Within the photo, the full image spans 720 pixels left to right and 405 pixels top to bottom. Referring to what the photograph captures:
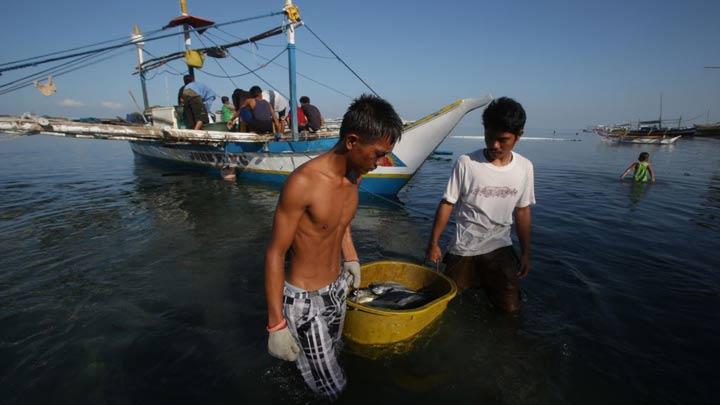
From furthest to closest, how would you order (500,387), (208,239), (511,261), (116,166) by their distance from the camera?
1. (116,166)
2. (208,239)
3. (511,261)
4. (500,387)

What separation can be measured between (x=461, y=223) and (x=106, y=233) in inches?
313

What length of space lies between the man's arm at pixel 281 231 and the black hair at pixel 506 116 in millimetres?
1892

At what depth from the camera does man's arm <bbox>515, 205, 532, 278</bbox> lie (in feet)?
10.8

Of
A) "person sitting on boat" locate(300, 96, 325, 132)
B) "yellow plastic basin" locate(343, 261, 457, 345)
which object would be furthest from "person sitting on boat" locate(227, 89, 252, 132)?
"yellow plastic basin" locate(343, 261, 457, 345)

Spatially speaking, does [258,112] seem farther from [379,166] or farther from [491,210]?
[491,210]

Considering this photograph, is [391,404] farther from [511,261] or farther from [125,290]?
[125,290]

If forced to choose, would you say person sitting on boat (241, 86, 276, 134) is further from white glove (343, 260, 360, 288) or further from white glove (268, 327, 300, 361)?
white glove (268, 327, 300, 361)

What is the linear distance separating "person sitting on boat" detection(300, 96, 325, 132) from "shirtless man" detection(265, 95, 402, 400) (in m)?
10.3

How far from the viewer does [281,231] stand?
1858 mm

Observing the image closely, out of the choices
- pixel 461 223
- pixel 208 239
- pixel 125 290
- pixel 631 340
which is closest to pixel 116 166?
pixel 208 239

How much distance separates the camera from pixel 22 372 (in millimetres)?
3076

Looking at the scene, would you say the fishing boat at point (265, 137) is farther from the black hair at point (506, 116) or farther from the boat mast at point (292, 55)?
the black hair at point (506, 116)

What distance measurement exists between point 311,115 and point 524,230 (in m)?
10.1

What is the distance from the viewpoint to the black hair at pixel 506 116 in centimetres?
272
